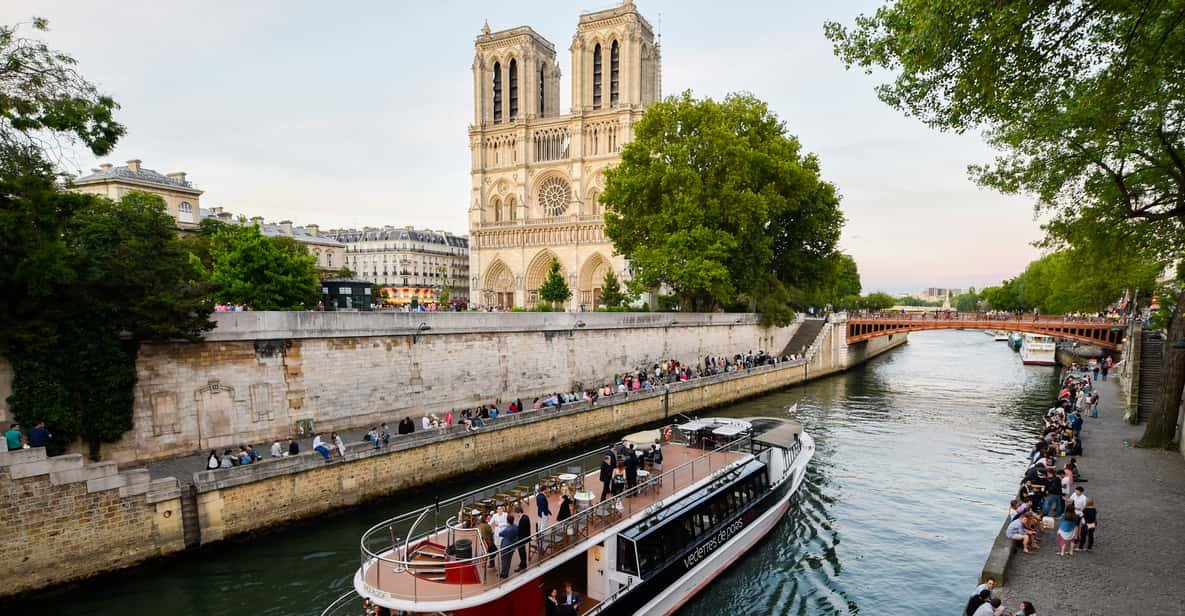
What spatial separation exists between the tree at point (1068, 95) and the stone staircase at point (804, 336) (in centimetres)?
2663

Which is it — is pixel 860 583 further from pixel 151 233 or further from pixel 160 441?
pixel 151 233

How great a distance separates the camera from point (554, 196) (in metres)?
68.1

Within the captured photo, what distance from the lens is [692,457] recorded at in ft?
46.9

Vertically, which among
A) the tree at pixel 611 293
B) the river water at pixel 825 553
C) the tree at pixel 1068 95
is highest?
the tree at pixel 1068 95

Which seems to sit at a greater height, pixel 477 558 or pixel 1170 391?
pixel 1170 391

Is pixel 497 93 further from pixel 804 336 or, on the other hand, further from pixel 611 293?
pixel 804 336

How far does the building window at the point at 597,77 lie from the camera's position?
222ft

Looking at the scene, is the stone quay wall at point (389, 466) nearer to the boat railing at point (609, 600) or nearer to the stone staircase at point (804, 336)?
the boat railing at point (609, 600)

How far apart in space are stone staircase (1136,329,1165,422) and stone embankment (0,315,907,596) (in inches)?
824

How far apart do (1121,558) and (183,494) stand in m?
17.9

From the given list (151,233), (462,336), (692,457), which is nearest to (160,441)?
(151,233)

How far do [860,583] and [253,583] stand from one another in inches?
481

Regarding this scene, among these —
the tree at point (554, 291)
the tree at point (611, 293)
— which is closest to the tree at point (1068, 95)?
the tree at point (611, 293)

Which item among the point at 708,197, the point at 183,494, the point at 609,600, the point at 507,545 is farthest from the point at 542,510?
the point at 708,197
